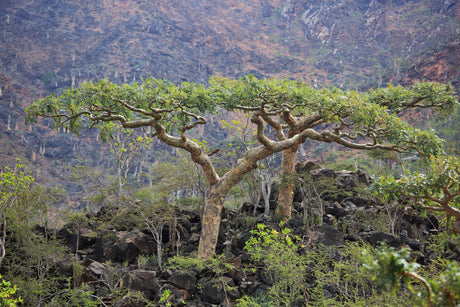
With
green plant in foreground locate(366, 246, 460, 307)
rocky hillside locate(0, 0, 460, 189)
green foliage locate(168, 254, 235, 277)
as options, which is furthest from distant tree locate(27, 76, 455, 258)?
rocky hillside locate(0, 0, 460, 189)

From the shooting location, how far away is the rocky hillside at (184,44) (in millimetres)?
51375

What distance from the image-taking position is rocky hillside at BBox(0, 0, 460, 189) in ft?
169

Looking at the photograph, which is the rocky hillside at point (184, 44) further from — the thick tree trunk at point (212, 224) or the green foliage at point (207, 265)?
the green foliage at point (207, 265)

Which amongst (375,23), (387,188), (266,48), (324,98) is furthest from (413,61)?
(387,188)

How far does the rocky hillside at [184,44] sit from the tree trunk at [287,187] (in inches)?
1586

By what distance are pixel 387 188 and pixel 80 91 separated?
6.44 meters

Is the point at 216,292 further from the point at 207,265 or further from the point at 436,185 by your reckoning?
the point at 436,185

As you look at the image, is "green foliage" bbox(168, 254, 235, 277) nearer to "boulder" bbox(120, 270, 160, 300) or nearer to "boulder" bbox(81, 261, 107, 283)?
"boulder" bbox(120, 270, 160, 300)

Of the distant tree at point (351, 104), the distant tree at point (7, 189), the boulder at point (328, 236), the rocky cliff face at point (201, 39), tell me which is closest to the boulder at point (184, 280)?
the boulder at point (328, 236)

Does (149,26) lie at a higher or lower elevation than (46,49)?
higher

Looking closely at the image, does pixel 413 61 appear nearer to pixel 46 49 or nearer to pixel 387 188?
pixel 387 188

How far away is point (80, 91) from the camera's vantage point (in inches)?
299

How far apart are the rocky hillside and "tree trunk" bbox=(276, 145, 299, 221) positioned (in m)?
40.3

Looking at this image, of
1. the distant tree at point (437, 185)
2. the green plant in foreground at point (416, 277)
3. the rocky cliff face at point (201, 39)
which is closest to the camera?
the green plant in foreground at point (416, 277)
